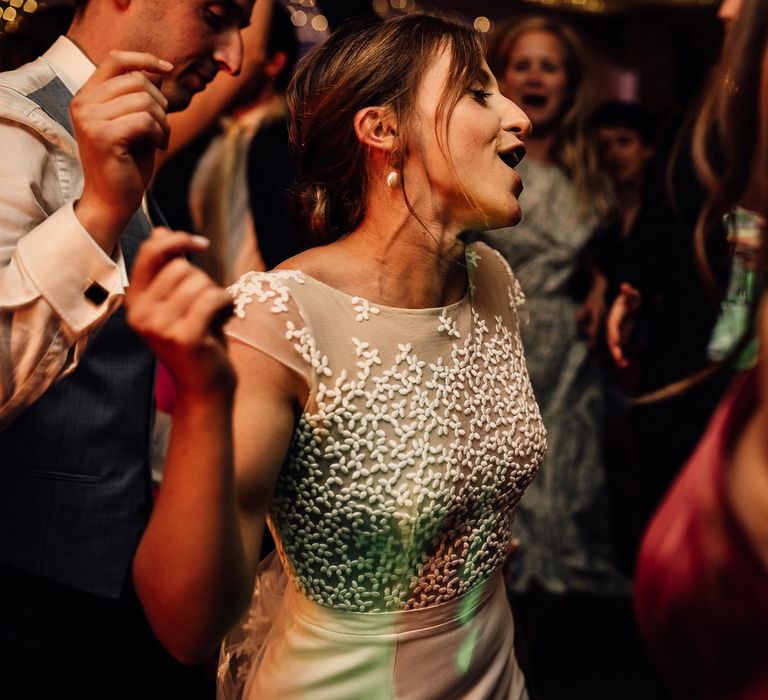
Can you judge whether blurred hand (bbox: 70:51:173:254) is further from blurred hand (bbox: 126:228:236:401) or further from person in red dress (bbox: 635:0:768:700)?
person in red dress (bbox: 635:0:768:700)

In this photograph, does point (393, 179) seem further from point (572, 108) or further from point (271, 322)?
point (572, 108)

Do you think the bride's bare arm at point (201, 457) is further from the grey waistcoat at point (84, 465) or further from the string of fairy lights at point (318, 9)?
the string of fairy lights at point (318, 9)

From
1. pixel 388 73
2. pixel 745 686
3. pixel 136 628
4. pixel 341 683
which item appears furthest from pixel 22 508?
pixel 745 686

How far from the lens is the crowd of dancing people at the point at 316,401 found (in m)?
0.80

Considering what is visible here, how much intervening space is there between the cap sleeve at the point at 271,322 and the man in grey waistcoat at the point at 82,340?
18 cm

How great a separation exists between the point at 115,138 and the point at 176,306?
44 cm

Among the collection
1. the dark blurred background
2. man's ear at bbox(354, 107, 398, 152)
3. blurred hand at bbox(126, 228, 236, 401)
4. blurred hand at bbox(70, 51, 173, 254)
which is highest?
blurred hand at bbox(70, 51, 173, 254)

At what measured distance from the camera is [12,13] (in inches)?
80.7

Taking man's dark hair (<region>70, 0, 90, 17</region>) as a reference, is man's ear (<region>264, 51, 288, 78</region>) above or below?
below

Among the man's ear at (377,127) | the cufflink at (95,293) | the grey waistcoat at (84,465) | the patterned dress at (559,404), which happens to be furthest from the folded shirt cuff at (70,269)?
the patterned dress at (559,404)

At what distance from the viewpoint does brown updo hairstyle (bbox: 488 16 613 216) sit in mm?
3348

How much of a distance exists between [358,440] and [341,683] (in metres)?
0.35

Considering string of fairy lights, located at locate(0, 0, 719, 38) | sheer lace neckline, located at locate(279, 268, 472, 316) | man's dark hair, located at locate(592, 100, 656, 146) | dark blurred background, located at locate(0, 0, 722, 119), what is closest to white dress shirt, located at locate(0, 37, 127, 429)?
sheer lace neckline, located at locate(279, 268, 472, 316)

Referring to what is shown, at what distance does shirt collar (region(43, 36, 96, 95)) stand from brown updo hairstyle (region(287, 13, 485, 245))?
37 centimetres
